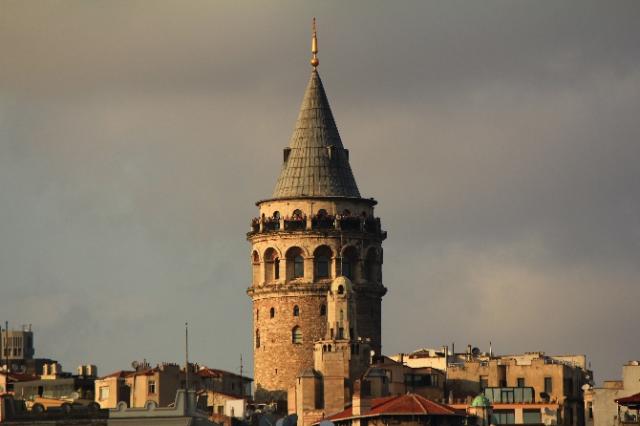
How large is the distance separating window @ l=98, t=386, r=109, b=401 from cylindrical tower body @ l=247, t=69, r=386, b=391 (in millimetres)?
12236

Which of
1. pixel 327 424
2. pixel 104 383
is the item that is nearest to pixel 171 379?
pixel 104 383

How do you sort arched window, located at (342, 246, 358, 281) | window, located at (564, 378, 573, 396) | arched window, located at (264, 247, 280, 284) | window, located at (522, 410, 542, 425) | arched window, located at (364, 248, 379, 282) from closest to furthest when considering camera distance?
window, located at (522, 410, 542, 425)
arched window, located at (342, 246, 358, 281)
arched window, located at (264, 247, 280, 284)
arched window, located at (364, 248, 379, 282)
window, located at (564, 378, 573, 396)

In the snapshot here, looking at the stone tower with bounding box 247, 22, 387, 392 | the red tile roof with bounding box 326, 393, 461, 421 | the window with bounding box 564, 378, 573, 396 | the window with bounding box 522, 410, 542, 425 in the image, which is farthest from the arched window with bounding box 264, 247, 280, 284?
Result: the window with bounding box 564, 378, 573, 396

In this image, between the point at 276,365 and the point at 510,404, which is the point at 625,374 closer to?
the point at 510,404

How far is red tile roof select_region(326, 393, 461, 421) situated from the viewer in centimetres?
17462

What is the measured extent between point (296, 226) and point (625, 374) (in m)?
23.3

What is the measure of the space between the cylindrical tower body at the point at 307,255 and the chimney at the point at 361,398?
926cm

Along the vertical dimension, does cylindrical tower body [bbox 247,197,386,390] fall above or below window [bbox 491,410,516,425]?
above

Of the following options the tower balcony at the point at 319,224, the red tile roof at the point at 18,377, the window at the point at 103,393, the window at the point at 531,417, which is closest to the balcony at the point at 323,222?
the tower balcony at the point at 319,224

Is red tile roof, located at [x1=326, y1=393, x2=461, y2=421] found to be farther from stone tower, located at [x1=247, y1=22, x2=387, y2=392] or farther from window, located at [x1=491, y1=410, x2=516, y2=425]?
stone tower, located at [x1=247, y1=22, x2=387, y2=392]

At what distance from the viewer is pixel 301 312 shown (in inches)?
7628

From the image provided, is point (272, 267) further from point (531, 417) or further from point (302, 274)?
point (531, 417)

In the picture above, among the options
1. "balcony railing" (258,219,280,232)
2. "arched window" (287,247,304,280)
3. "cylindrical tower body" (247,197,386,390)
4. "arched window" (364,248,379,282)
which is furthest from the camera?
"arched window" (364,248,379,282)

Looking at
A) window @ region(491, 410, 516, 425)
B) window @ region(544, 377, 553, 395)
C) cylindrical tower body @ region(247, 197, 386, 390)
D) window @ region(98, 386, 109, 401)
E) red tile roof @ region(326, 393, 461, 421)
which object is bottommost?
red tile roof @ region(326, 393, 461, 421)
